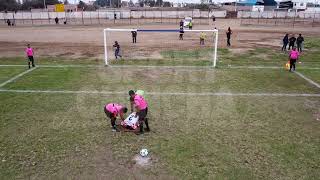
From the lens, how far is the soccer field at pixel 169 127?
26.0ft

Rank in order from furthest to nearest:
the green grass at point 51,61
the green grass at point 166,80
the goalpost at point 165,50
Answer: the green grass at point 51,61 < the goalpost at point 165,50 < the green grass at point 166,80

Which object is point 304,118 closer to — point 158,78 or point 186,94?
point 186,94

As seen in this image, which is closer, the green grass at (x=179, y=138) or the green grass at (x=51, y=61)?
the green grass at (x=179, y=138)

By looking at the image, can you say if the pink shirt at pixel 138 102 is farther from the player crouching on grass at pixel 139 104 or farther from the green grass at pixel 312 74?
the green grass at pixel 312 74

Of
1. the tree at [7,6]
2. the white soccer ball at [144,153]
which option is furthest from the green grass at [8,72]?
the tree at [7,6]

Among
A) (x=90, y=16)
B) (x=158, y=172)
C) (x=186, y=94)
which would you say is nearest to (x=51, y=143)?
(x=158, y=172)

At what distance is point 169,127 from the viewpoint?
10453 millimetres

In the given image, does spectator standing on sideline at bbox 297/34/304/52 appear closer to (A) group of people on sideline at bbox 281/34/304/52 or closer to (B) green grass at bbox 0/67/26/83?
(A) group of people on sideline at bbox 281/34/304/52

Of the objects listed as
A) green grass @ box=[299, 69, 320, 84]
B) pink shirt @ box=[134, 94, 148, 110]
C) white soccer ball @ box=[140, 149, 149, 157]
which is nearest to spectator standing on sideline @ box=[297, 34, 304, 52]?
green grass @ box=[299, 69, 320, 84]

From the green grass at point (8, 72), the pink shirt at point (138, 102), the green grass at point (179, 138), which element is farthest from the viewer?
the green grass at point (8, 72)

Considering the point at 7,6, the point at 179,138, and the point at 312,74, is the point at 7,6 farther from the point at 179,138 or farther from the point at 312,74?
the point at 179,138

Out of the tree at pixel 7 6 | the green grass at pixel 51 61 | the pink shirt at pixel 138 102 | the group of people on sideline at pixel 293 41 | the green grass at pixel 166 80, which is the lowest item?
the green grass at pixel 166 80

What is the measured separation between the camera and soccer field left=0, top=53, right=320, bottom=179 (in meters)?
7.93

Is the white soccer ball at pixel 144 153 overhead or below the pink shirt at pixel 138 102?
below
